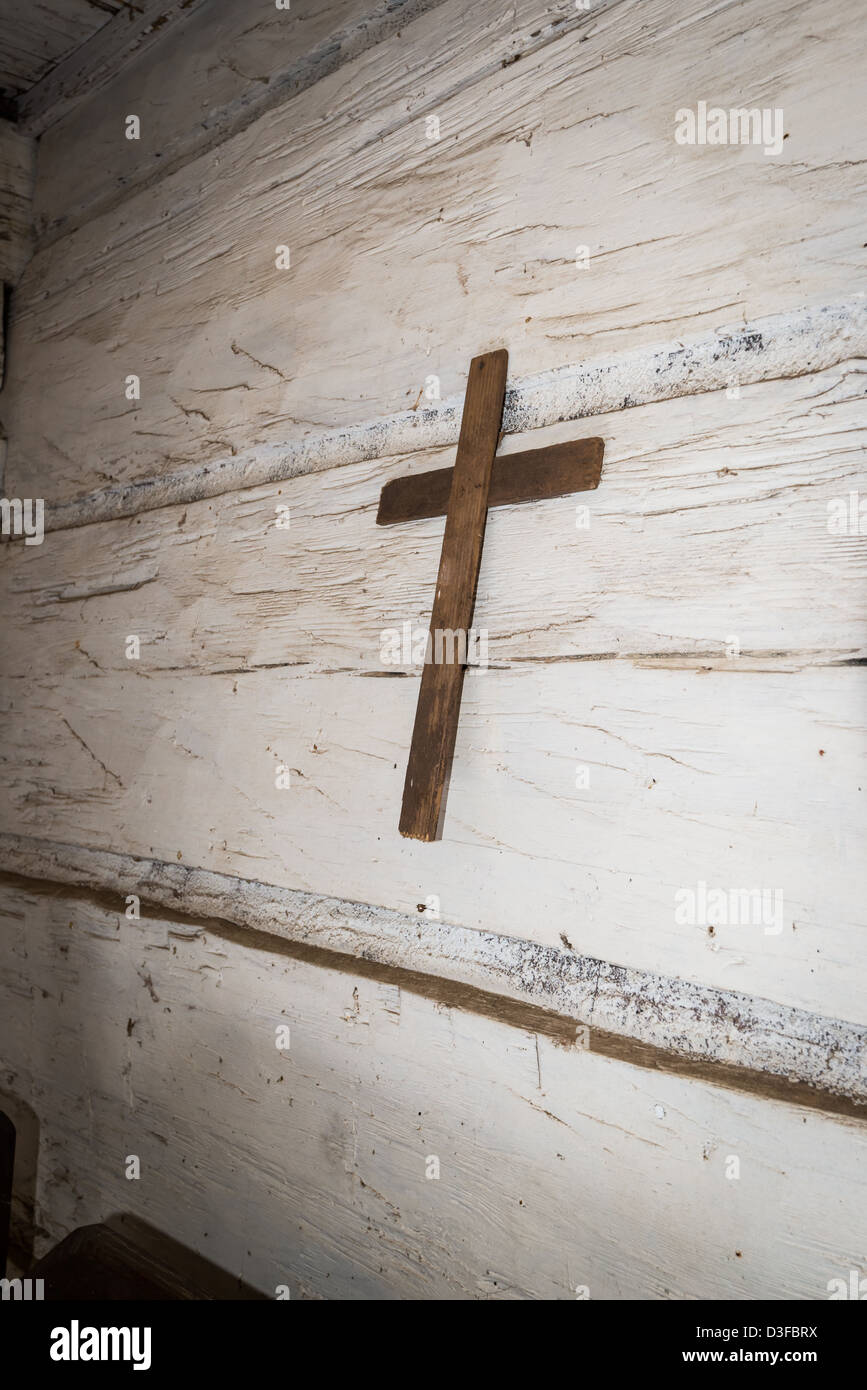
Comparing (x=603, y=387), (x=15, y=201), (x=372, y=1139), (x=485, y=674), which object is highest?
(x=15, y=201)

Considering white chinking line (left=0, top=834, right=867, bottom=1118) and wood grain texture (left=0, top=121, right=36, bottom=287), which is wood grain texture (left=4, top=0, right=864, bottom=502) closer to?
wood grain texture (left=0, top=121, right=36, bottom=287)

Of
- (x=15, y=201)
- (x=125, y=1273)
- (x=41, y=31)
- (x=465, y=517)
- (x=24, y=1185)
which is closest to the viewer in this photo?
(x=465, y=517)

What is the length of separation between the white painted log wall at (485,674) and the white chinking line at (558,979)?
0.11 feet

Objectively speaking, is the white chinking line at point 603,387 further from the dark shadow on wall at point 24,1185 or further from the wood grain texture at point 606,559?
the dark shadow on wall at point 24,1185

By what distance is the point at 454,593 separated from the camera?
1.41 metres

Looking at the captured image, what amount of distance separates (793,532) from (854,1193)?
0.80 m

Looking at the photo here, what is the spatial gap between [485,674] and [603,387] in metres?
0.48

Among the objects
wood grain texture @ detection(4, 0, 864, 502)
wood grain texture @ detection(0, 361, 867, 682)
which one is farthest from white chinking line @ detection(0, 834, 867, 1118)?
wood grain texture @ detection(4, 0, 864, 502)

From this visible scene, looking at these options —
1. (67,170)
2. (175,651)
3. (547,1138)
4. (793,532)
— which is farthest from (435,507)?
(67,170)

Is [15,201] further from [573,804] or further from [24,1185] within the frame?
[24,1185]

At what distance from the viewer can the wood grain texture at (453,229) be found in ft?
3.96

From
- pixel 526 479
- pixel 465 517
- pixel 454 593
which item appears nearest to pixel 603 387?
pixel 526 479
